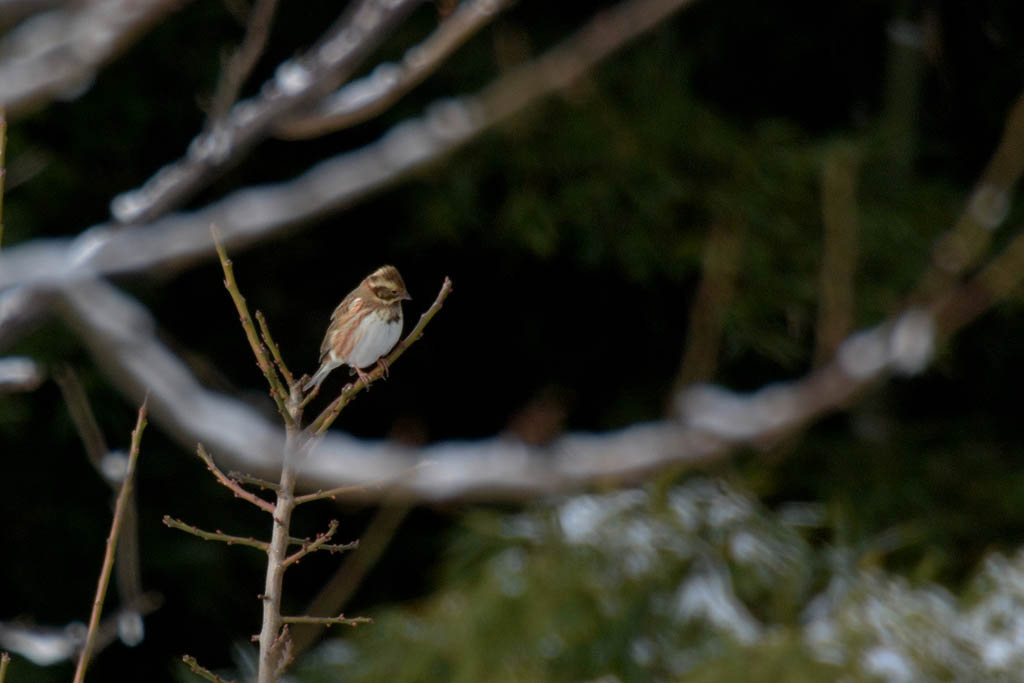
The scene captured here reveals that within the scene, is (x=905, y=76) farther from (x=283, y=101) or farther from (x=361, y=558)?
(x=283, y=101)

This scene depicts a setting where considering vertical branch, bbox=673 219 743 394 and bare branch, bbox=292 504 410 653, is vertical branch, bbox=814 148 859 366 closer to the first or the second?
vertical branch, bbox=673 219 743 394

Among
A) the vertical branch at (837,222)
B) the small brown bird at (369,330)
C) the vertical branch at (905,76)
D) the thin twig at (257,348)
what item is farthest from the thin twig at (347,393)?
the vertical branch at (905,76)

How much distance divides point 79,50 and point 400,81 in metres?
0.31

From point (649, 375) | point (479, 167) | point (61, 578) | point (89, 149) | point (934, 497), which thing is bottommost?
point (934, 497)

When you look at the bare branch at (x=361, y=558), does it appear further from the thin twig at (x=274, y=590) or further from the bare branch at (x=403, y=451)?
the thin twig at (x=274, y=590)

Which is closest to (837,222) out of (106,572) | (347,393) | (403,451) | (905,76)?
(905,76)

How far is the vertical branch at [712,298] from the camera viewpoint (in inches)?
153

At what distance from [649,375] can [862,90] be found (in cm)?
138

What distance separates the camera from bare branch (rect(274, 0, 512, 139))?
1097mm

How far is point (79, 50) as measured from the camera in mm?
978

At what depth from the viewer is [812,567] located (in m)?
3.62

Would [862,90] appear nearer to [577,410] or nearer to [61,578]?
[577,410]

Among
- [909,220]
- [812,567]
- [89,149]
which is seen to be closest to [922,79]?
[909,220]

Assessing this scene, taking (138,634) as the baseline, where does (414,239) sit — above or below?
below
